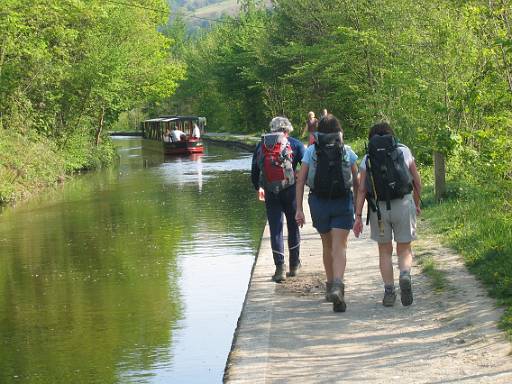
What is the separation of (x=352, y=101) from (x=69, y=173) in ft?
41.8

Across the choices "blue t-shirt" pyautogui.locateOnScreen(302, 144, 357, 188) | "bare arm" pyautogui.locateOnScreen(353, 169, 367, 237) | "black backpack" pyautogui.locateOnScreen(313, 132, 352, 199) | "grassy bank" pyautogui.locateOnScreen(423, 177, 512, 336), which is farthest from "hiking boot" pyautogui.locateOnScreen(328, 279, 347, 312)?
"grassy bank" pyautogui.locateOnScreen(423, 177, 512, 336)

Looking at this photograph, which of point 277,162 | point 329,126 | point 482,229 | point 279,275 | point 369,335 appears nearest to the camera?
point 369,335

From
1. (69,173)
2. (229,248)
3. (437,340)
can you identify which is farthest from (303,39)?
(437,340)

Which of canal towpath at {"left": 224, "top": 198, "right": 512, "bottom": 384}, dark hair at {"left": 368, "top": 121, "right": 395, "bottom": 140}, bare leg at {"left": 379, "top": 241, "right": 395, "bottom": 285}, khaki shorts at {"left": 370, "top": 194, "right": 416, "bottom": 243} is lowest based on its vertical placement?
canal towpath at {"left": 224, "top": 198, "right": 512, "bottom": 384}

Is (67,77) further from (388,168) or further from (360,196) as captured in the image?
(388,168)

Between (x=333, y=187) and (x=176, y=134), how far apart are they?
146ft

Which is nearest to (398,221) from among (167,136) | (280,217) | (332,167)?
(332,167)

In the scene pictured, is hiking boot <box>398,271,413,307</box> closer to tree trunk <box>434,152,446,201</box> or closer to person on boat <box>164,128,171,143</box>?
tree trunk <box>434,152,446,201</box>

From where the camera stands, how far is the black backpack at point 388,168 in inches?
334

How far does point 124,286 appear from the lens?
12547 mm

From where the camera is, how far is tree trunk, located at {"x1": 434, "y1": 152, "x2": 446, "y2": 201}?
50.6 ft

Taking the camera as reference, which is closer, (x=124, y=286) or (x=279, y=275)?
(x=279, y=275)

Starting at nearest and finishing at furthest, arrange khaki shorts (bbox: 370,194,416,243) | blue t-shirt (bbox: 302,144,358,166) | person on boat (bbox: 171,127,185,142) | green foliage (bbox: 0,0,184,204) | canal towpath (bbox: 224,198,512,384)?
1. canal towpath (bbox: 224,198,512,384)
2. khaki shorts (bbox: 370,194,416,243)
3. blue t-shirt (bbox: 302,144,358,166)
4. green foliage (bbox: 0,0,184,204)
5. person on boat (bbox: 171,127,185,142)

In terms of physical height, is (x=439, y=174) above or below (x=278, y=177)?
below
